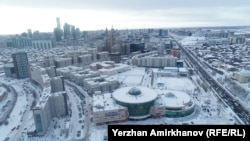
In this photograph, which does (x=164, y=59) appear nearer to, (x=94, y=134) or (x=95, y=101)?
(x=95, y=101)

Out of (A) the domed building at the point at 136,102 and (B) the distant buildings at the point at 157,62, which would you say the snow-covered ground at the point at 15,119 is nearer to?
(A) the domed building at the point at 136,102

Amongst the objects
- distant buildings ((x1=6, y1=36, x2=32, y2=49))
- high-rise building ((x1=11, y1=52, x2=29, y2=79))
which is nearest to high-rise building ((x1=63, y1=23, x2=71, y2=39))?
distant buildings ((x1=6, y1=36, x2=32, y2=49))

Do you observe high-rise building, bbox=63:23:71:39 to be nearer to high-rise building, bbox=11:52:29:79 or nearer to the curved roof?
high-rise building, bbox=11:52:29:79

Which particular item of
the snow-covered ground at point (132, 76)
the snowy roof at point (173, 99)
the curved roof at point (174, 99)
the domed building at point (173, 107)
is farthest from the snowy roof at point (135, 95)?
the snow-covered ground at point (132, 76)

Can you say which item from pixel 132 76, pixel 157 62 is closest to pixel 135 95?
pixel 132 76

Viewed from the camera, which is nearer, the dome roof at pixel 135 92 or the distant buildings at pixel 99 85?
the dome roof at pixel 135 92

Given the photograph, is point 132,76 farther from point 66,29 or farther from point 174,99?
point 66,29

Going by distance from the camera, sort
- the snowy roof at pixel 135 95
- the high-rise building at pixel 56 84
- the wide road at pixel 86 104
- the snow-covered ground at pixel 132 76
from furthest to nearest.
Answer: the snow-covered ground at pixel 132 76, the high-rise building at pixel 56 84, the snowy roof at pixel 135 95, the wide road at pixel 86 104
